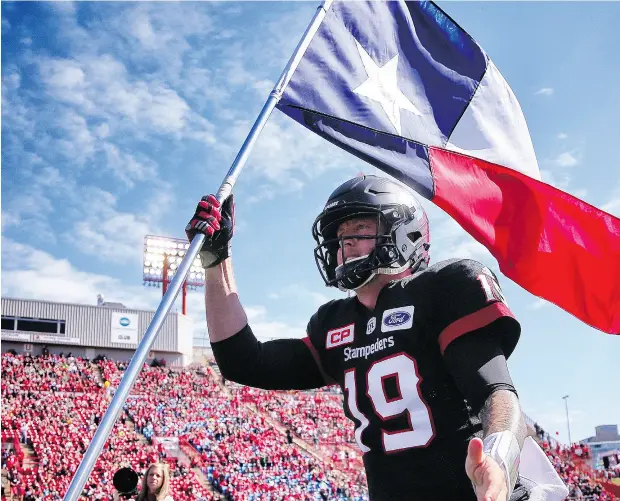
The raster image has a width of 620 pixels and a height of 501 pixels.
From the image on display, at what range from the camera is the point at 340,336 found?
2.83 metres

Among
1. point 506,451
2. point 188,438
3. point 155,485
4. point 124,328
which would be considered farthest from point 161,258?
point 506,451

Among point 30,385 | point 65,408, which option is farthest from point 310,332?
point 30,385

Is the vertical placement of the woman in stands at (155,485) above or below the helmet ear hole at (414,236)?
below

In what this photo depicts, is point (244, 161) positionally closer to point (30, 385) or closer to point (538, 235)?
point (538, 235)

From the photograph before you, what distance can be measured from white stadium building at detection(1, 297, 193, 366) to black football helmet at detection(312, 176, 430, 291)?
38.5m

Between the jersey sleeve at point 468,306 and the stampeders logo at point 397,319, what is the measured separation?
3.7 inches

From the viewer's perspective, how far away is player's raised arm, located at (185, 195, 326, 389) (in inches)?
119

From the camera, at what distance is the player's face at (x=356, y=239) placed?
2820mm

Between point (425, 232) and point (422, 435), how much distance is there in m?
1.00

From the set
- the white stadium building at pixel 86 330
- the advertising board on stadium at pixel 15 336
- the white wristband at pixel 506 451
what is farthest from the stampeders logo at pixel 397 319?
the advertising board on stadium at pixel 15 336

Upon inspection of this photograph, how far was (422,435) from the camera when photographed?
234 centimetres

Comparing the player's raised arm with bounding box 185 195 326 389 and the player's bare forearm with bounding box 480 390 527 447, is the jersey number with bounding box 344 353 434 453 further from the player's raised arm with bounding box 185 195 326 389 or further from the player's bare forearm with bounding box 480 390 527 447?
the player's raised arm with bounding box 185 195 326 389

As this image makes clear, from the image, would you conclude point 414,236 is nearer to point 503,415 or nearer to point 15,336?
point 503,415

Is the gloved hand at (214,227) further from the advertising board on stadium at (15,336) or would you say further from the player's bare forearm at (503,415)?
the advertising board on stadium at (15,336)
